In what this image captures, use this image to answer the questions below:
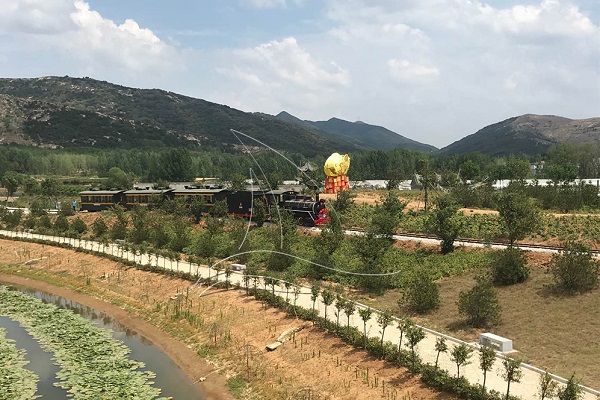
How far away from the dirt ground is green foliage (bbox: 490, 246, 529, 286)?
13054 millimetres

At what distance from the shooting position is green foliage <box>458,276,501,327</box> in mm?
25422

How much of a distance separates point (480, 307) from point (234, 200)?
3898cm

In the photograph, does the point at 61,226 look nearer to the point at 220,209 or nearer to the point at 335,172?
the point at 220,209

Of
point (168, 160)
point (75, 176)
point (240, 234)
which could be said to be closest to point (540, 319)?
point (240, 234)

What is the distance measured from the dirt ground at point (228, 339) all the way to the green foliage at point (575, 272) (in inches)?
528

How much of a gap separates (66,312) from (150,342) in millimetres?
10633

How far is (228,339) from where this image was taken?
28000 mm

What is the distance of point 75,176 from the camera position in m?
139

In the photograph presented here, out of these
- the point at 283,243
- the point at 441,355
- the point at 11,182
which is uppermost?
the point at 11,182

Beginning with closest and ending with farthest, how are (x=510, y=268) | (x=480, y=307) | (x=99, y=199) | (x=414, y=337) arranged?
(x=414, y=337)
(x=480, y=307)
(x=510, y=268)
(x=99, y=199)

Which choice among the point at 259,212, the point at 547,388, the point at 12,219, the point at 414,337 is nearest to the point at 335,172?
the point at 259,212

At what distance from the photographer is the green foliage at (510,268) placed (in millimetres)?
30844

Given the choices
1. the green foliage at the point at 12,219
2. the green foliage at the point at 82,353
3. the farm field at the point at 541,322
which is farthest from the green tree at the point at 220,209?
the farm field at the point at 541,322

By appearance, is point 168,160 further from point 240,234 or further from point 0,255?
point 240,234
